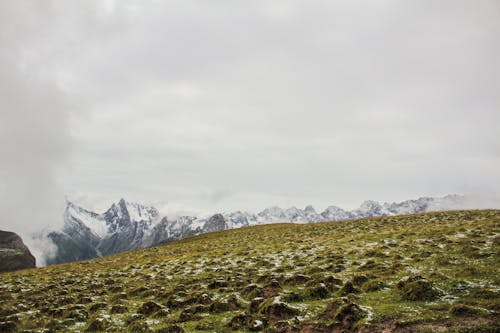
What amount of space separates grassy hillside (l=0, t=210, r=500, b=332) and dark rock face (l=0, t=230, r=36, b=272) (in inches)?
4463

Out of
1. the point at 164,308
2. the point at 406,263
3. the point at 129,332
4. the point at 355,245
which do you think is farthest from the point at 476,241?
the point at 129,332

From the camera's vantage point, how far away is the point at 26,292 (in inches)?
1133

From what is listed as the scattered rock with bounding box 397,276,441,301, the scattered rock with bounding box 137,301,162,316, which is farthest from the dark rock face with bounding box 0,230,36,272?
the scattered rock with bounding box 397,276,441,301

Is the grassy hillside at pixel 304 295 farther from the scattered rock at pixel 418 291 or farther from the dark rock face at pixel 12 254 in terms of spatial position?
the dark rock face at pixel 12 254

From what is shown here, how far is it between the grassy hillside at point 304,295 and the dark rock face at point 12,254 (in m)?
113

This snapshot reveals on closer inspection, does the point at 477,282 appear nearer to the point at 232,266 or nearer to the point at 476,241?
the point at 476,241

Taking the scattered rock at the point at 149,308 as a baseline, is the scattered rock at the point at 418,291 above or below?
above

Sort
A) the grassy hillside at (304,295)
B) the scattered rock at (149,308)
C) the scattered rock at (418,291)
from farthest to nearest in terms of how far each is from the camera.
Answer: the scattered rock at (149,308), the scattered rock at (418,291), the grassy hillside at (304,295)

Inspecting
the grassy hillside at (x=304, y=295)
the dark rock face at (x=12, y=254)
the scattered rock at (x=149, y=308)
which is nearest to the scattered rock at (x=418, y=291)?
the grassy hillside at (x=304, y=295)

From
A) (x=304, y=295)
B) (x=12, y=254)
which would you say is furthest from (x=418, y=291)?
(x=12, y=254)

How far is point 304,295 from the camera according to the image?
1955 cm

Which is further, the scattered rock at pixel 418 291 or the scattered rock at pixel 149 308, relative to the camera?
the scattered rock at pixel 149 308

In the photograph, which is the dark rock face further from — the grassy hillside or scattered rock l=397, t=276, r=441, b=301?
scattered rock l=397, t=276, r=441, b=301

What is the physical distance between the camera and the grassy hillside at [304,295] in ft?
48.7
